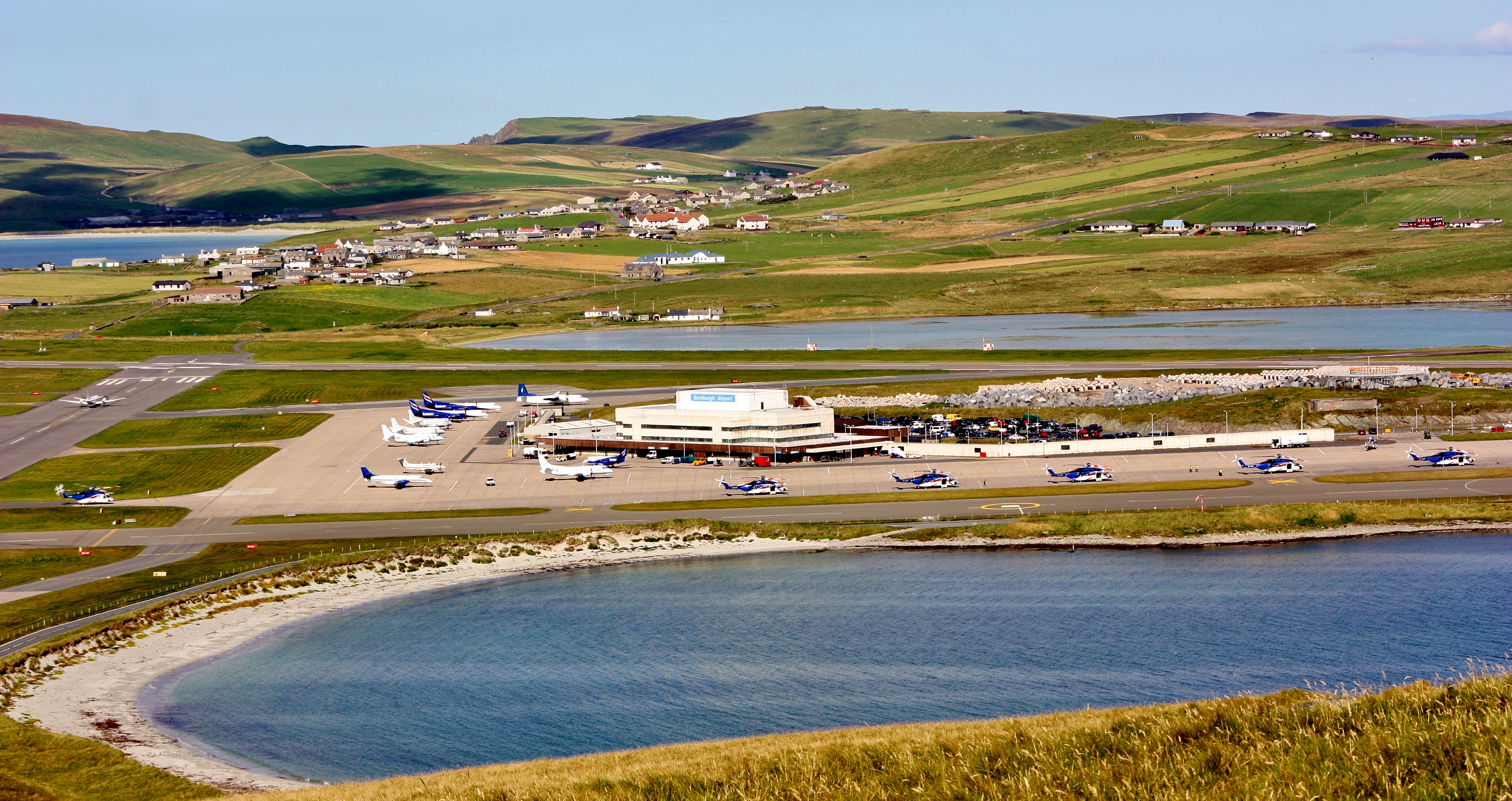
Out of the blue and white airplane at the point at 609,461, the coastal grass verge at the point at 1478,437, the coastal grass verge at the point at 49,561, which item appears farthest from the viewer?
the blue and white airplane at the point at 609,461

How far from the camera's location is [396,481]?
116688 millimetres

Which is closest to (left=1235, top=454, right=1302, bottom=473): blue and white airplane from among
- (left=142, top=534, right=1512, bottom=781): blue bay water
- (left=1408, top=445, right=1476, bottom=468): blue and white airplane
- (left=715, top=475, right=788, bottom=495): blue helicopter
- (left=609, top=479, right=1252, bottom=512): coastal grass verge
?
(left=609, top=479, right=1252, bottom=512): coastal grass verge

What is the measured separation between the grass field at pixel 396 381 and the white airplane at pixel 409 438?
27783 millimetres

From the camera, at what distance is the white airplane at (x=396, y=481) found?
117 meters

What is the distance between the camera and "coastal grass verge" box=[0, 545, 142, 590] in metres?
88.8

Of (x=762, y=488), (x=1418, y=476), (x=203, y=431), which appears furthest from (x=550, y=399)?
(x=1418, y=476)

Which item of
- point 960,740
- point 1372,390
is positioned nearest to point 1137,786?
point 960,740

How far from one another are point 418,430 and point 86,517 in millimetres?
35367

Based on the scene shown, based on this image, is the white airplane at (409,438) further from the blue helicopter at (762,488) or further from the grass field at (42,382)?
the grass field at (42,382)

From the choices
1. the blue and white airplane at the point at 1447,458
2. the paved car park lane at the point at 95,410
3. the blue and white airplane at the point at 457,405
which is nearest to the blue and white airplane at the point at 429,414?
the blue and white airplane at the point at 457,405

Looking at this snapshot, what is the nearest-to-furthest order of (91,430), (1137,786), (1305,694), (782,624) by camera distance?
(1137,786) → (1305,694) → (782,624) → (91,430)

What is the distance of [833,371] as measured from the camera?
168 meters

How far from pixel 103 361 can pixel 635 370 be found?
88.1 metres

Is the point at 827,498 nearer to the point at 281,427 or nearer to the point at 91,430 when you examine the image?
the point at 281,427
